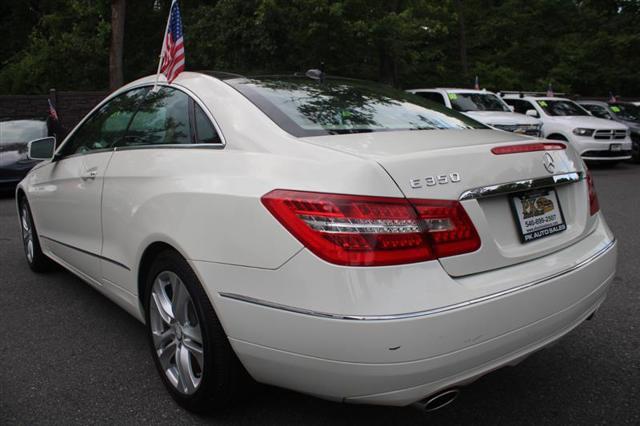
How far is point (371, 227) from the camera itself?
2.04 m

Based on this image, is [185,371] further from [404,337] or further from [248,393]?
[404,337]

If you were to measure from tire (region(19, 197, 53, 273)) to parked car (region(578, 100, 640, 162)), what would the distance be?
48.6 ft

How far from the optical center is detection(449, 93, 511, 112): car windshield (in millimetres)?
13742

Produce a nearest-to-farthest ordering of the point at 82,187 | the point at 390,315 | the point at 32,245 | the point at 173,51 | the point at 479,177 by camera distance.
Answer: the point at 390,315, the point at 479,177, the point at 173,51, the point at 82,187, the point at 32,245

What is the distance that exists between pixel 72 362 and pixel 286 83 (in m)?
1.92

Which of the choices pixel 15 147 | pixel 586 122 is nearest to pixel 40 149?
pixel 15 147

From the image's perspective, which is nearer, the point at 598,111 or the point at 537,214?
the point at 537,214

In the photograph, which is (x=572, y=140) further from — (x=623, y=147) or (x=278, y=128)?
(x=278, y=128)

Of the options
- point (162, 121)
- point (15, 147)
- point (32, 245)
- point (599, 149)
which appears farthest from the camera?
point (599, 149)

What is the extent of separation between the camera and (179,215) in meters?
2.57

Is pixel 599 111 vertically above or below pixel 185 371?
below

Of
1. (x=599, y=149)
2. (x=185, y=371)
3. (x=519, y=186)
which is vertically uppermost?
(x=519, y=186)

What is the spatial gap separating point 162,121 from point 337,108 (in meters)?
0.96

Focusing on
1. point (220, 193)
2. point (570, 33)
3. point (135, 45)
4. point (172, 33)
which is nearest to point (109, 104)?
point (172, 33)
